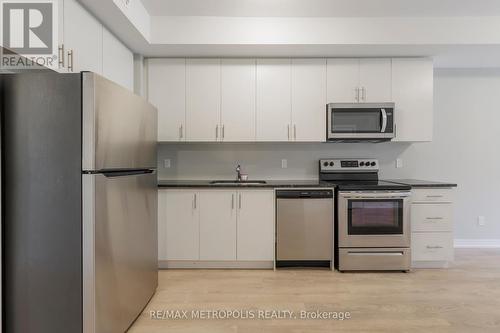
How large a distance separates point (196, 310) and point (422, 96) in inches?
124

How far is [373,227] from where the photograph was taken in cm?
330

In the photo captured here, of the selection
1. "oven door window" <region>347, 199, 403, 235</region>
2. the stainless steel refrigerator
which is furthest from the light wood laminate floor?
the stainless steel refrigerator

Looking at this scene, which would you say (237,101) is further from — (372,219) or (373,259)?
(373,259)

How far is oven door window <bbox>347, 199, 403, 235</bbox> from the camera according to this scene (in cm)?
330

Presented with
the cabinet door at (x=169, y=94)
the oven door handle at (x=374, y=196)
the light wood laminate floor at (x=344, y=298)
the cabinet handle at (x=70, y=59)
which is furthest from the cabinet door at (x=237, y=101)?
the cabinet handle at (x=70, y=59)

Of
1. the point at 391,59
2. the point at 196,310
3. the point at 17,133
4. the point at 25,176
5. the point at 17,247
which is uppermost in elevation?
the point at 391,59

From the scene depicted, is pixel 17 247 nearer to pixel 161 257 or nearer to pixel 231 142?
pixel 161 257

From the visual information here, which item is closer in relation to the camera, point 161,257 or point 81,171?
point 81,171

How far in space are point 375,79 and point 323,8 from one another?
41.2 inches

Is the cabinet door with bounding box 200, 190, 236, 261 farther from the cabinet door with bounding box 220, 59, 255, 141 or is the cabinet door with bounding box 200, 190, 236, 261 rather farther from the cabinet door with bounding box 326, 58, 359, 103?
the cabinet door with bounding box 326, 58, 359, 103

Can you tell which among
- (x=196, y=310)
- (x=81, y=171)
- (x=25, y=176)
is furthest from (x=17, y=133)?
(x=196, y=310)

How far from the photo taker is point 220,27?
320 centimetres

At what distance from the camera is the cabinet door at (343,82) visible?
3.60 metres

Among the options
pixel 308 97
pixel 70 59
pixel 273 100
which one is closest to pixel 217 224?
pixel 273 100
